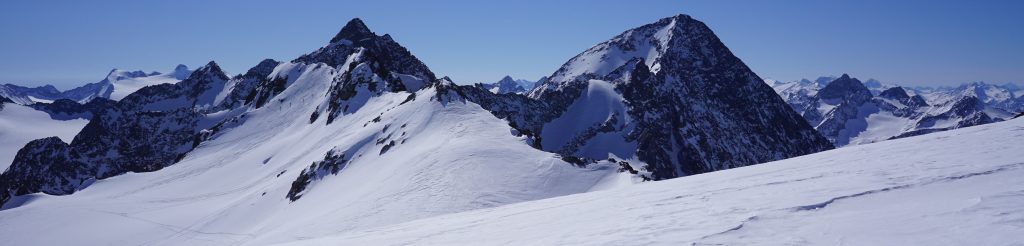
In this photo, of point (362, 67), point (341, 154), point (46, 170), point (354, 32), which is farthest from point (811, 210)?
point (354, 32)

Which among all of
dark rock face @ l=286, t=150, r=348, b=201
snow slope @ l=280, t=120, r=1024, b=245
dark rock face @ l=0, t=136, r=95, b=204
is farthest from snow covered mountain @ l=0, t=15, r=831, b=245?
snow slope @ l=280, t=120, r=1024, b=245

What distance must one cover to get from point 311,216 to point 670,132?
13798 cm

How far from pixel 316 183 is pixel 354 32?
12954 cm

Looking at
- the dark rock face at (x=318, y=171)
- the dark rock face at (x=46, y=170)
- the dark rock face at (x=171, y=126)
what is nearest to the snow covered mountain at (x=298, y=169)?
the dark rock face at (x=318, y=171)

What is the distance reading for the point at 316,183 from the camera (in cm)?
4647

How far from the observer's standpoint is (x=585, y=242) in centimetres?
963

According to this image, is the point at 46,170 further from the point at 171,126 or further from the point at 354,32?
the point at 354,32

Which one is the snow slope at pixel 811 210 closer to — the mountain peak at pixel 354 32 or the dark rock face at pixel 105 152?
the dark rock face at pixel 105 152

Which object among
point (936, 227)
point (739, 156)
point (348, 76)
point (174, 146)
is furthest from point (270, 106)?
point (739, 156)

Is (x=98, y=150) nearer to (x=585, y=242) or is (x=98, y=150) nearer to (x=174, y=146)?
(x=174, y=146)

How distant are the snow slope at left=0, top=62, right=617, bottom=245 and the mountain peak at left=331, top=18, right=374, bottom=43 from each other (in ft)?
224

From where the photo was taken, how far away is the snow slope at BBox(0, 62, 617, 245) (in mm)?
30500

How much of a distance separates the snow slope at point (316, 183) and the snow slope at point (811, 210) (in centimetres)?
1356

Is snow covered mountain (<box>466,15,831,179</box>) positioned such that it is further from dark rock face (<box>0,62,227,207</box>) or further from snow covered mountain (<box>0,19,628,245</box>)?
dark rock face (<box>0,62,227,207</box>)
